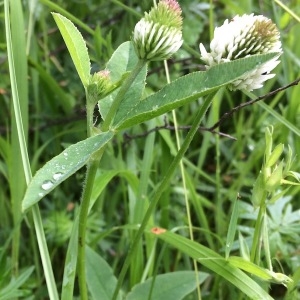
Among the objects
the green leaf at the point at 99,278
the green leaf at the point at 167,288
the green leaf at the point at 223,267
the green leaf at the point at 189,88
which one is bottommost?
the green leaf at the point at 167,288

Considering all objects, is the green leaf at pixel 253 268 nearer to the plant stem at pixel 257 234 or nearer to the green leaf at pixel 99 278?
the plant stem at pixel 257 234

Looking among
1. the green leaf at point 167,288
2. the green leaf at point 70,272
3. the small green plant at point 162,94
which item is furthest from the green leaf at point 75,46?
the green leaf at point 167,288

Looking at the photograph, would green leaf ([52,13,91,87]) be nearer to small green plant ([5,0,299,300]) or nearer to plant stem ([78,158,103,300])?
small green plant ([5,0,299,300])

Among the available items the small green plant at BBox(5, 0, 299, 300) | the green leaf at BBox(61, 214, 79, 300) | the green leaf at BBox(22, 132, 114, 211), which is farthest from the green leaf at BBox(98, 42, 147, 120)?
the green leaf at BBox(61, 214, 79, 300)

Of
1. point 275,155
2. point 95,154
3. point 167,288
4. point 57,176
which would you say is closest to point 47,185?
point 57,176

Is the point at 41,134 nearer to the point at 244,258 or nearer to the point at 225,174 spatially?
the point at 225,174

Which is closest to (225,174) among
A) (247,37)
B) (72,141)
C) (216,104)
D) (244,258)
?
(216,104)

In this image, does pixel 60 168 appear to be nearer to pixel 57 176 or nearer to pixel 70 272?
pixel 57 176
